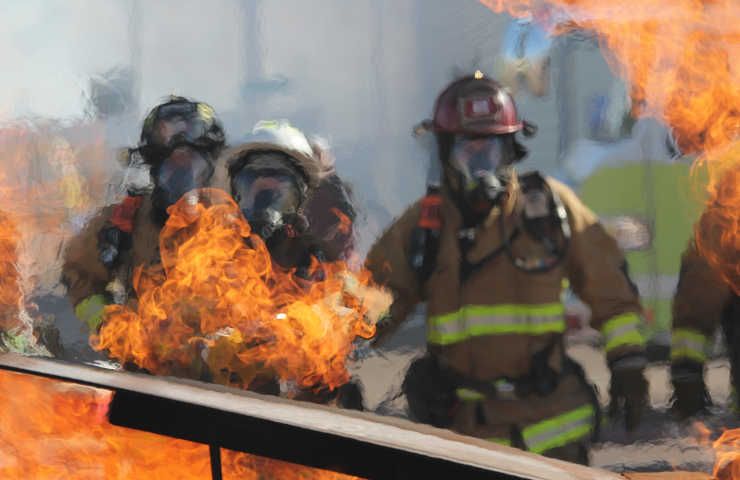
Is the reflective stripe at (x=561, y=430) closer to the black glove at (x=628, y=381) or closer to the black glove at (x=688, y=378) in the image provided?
the black glove at (x=628, y=381)

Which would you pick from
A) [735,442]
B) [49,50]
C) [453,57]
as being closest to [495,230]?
[735,442]

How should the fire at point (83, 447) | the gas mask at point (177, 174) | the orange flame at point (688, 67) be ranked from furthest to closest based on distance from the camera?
the gas mask at point (177, 174)
the orange flame at point (688, 67)
the fire at point (83, 447)

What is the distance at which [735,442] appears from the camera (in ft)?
15.7

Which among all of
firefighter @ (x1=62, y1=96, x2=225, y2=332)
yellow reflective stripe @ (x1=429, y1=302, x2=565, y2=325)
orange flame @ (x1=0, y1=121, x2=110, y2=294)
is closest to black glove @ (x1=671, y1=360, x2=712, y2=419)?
yellow reflective stripe @ (x1=429, y1=302, x2=565, y2=325)

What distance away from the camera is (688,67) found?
17.1 ft

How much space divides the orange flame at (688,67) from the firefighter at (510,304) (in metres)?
0.60

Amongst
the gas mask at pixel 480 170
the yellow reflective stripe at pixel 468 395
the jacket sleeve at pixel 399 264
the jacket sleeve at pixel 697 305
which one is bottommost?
the yellow reflective stripe at pixel 468 395

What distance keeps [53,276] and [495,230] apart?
167 inches

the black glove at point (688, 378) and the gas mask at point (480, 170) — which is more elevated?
the gas mask at point (480, 170)

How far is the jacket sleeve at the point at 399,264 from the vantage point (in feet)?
11.6

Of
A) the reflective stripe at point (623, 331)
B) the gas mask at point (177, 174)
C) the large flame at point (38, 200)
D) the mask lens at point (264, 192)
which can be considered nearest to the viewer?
the reflective stripe at point (623, 331)

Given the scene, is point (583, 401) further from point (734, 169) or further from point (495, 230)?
point (734, 169)

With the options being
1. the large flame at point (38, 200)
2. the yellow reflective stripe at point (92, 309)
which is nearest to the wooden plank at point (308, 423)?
the yellow reflective stripe at point (92, 309)

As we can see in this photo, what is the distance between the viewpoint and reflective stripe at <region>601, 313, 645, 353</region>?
3.34 metres
